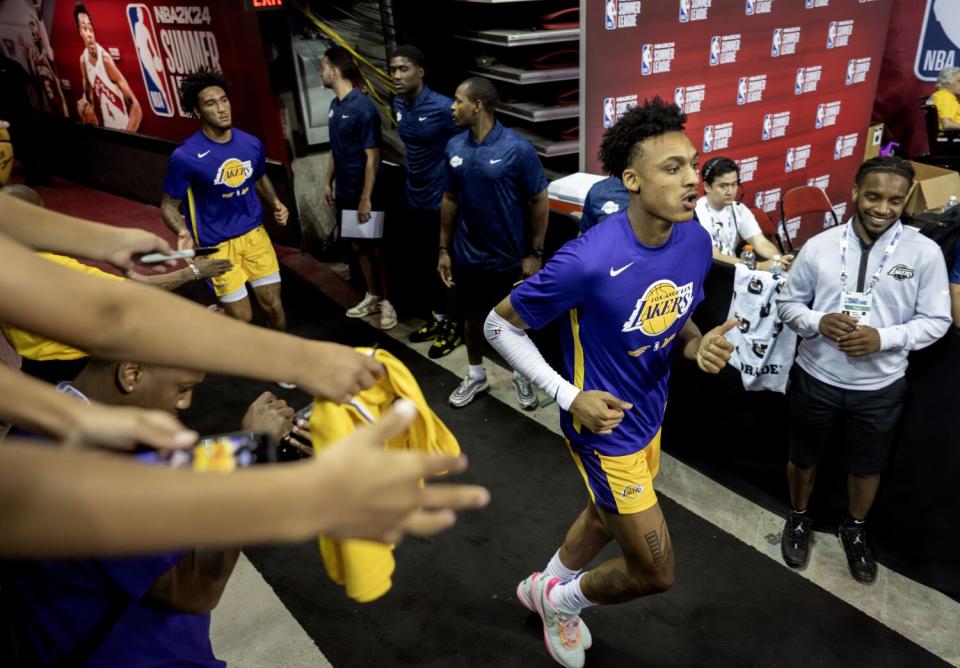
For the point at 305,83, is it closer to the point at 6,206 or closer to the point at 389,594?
the point at 389,594

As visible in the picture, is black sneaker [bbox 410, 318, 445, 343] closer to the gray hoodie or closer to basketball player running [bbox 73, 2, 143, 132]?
the gray hoodie

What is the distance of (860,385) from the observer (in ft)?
10.3

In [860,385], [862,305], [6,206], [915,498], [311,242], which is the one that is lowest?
[311,242]

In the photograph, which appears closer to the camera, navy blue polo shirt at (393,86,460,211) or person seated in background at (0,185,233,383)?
person seated in background at (0,185,233,383)

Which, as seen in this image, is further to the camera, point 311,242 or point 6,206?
point 311,242

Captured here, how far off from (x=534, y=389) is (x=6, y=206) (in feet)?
12.3

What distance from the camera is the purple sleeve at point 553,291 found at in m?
2.48

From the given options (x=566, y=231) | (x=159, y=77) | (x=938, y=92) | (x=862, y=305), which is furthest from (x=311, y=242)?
(x=938, y=92)

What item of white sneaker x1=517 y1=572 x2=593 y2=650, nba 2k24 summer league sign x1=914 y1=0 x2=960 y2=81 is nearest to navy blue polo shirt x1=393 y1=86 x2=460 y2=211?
white sneaker x1=517 y1=572 x2=593 y2=650

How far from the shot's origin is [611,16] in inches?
220

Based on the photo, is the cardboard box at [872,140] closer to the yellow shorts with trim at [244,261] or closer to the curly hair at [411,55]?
the curly hair at [411,55]

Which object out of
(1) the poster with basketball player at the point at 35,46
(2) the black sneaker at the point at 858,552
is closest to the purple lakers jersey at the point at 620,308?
(2) the black sneaker at the point at 858,552

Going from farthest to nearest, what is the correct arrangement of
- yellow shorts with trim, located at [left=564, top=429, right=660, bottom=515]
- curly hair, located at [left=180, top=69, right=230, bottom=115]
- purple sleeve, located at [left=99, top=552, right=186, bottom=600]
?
curly hair, located at [left=180, top=69, right=230, bottom=115], yellow shorts with trim, located at [left=564, top=429, right=660, bottom=515], purple sleeve, located at [left=99, top=552, right=186, bottom=600]

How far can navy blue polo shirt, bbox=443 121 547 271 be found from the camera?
4461mm
